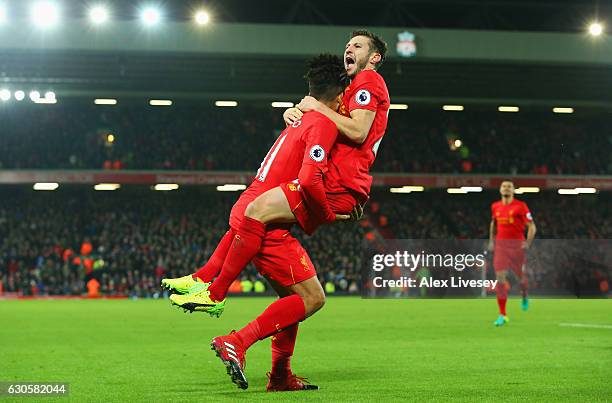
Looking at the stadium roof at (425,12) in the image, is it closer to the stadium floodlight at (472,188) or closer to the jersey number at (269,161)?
the stadium floodlight at (472,188)

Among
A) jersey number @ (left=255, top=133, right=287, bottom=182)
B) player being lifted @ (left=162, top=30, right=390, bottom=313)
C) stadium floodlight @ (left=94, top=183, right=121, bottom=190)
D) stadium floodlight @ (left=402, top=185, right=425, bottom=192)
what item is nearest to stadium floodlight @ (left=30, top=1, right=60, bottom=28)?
stadium floodlight @ (left=94, top=183, right=121, bottom=190)

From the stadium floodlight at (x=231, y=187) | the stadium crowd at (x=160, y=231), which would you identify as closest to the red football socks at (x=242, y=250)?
the stadium crowd at (x=160, y=231)

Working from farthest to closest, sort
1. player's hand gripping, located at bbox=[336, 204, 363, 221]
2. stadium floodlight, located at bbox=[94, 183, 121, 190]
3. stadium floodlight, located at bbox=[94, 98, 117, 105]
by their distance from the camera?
stadium floodlight, located at bbox=[94, 98, 117, 105]
stadium floodlight, located at bbox=[94, 183, 121, 190]
player's hand gripping, located at bbox=[336, 204, 363, 221]

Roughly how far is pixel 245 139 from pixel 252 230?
3453cm

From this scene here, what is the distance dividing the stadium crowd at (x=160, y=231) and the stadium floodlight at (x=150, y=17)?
832 cm

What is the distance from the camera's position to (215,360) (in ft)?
29.5

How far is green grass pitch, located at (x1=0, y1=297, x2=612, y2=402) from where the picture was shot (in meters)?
6.31

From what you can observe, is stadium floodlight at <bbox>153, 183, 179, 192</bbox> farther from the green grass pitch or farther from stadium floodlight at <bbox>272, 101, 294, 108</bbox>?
the green grass pitch

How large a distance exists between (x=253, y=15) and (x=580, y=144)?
15.5 meters

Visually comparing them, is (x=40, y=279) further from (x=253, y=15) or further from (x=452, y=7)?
(x=452, y=7)

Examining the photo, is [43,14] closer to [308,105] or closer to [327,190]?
[308,105]

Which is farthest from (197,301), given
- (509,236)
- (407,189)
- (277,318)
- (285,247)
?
(407,189)

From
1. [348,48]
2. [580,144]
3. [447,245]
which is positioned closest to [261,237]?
[348,48]

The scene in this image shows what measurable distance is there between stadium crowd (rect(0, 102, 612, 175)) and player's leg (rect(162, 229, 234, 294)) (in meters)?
32.2
